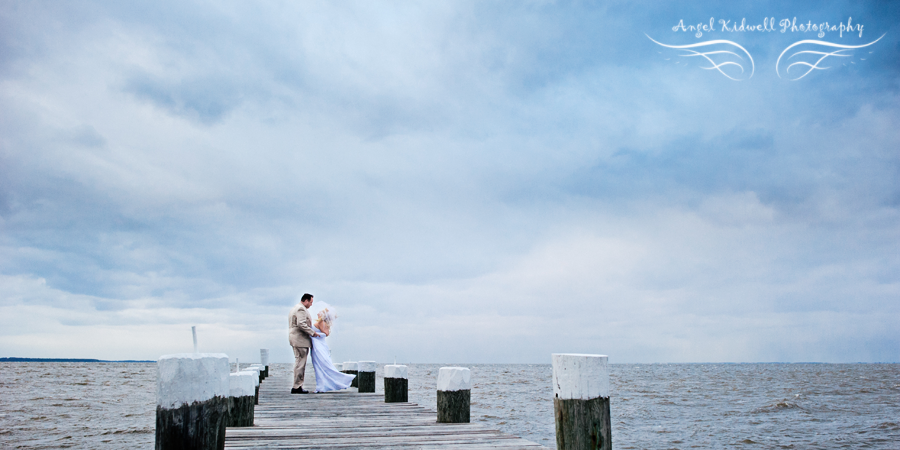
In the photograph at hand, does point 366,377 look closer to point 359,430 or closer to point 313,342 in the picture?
point 313,342

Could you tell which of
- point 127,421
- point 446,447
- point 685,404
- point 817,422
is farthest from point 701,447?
point 127,421

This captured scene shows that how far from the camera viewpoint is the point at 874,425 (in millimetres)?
16938

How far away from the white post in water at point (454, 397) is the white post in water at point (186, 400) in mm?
3772

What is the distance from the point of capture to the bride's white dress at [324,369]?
37.5ft

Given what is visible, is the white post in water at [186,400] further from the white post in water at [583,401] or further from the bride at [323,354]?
the bride at [323,354]

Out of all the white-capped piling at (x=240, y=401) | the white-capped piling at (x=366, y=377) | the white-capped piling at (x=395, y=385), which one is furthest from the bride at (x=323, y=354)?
the white-capped piling at (x=240, y=401)

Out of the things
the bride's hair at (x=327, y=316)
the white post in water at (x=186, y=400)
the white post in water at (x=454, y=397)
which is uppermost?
the bride's hair at (x=327, y=316)

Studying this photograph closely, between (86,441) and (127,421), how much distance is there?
13.8 feet

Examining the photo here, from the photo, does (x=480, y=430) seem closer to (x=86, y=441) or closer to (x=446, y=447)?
(x=446, y=447)

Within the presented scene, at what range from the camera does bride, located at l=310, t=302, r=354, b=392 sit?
11.4 meters

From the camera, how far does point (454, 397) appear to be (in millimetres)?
7324

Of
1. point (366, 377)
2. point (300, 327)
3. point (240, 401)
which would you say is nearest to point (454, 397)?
point (240, 401)

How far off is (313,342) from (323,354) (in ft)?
1.24

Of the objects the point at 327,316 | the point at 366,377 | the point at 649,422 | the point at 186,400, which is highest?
the point at 327,316
